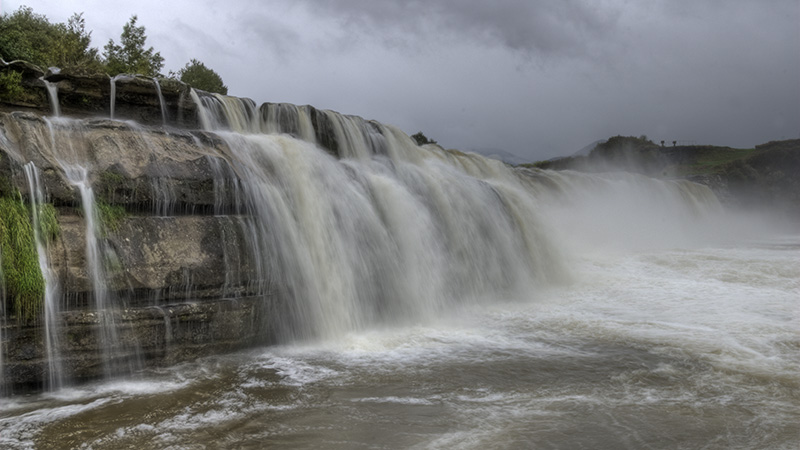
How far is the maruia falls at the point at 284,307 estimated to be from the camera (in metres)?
→ 5.59

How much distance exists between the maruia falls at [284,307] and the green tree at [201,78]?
20.8 m

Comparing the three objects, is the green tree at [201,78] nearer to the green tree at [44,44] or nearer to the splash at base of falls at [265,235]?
the green tree at [44,44]

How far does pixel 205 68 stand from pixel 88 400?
1224 inches

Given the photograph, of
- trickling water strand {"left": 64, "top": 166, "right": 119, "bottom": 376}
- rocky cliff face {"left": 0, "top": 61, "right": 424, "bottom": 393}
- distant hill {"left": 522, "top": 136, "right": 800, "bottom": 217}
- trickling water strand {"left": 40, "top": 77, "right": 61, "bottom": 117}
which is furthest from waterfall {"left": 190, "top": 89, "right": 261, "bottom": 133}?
distant hill {"left": 522, "top": 136, "right": 800, "bottom": 217}

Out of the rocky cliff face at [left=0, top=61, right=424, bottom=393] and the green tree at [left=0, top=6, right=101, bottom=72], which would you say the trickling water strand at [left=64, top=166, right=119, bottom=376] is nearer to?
the rocky cliff face at [left=0, top=61, right=424, bottom=393]

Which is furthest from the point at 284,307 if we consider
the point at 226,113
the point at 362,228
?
the point at 226,113

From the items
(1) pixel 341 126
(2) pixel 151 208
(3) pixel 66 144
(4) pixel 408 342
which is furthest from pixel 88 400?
(1) pixel 341 126

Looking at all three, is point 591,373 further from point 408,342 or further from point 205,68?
point 205,68

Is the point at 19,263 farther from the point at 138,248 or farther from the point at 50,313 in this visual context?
the point at 138,248

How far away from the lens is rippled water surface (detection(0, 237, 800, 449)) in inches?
192

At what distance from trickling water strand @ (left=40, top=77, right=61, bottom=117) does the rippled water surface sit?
6613mm

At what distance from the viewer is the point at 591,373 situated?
22.0 ft

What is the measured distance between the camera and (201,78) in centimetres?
3203

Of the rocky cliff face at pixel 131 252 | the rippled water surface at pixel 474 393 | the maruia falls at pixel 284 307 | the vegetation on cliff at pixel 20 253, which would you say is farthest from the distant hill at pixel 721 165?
the vegetation on cliff at pixel 20 253
